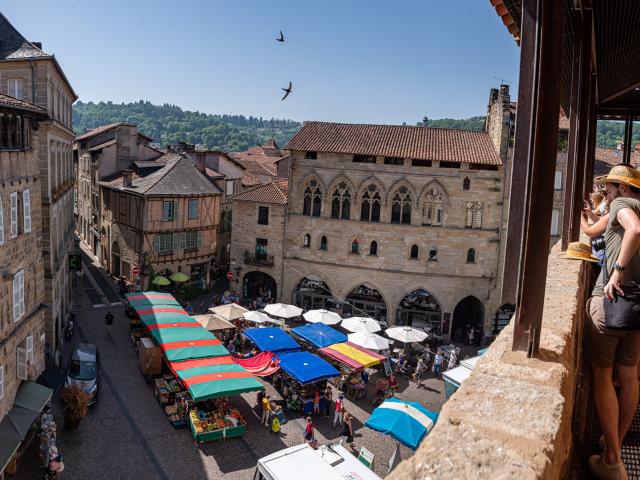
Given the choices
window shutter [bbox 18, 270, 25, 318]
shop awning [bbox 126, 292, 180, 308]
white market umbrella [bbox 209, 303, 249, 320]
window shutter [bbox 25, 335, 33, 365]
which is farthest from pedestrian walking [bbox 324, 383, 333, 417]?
window shutter [bbox 18, 270, 25, 318]

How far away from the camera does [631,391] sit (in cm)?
406

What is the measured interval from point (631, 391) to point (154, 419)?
17.1 meters

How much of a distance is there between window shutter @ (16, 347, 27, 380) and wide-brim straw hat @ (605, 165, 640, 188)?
16648 mm

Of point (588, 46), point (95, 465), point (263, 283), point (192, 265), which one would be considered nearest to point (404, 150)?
point (263, 283)

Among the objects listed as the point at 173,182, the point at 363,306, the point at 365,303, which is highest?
the point at 173,182

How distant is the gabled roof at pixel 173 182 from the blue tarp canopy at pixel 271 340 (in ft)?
45.4

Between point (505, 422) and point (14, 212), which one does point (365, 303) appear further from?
point (505, 422)

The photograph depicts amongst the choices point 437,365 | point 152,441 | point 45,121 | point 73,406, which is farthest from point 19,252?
point 437,365

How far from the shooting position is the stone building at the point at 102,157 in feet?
130

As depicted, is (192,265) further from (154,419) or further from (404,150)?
(154,419)

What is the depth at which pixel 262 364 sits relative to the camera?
70.0ft

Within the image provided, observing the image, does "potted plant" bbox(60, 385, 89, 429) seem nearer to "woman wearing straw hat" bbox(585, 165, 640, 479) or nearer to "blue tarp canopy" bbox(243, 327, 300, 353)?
"blue tarp canopy" bbox(243, 327, 300, 353)

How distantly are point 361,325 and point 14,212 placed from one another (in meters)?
15.0

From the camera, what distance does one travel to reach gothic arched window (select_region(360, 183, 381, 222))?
31750 millimetres
